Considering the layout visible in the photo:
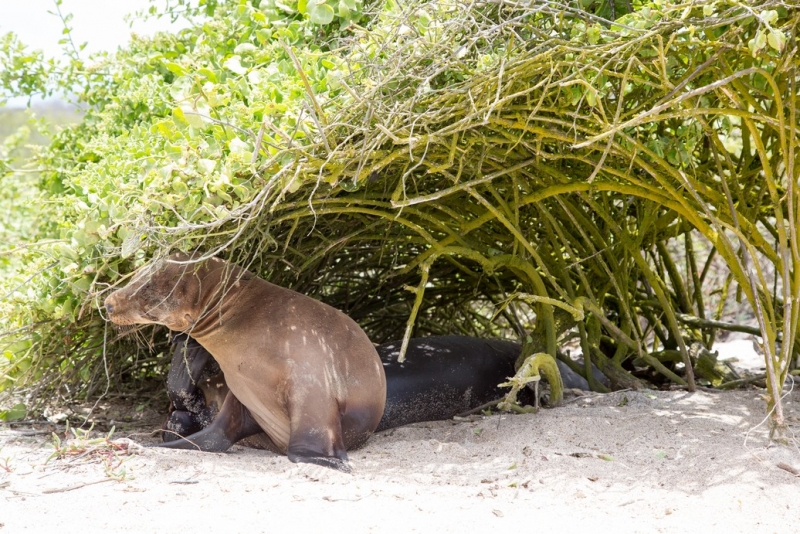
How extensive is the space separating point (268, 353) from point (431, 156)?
1051 millimetres

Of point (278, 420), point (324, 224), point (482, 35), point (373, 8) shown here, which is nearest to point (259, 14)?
point (373, 8)

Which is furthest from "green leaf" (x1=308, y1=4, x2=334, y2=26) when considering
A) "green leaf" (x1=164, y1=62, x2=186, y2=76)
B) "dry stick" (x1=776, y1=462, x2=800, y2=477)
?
"dry stick" (x1=776, y1=462, x2=800, y2=477)

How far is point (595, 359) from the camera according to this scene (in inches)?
193

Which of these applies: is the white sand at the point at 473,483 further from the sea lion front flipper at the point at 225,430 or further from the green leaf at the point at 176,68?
the green leaf at the point at 176,68

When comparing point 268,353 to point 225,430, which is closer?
point 268,353

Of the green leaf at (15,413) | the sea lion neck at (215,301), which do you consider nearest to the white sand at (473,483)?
the green leaf at (15,413)

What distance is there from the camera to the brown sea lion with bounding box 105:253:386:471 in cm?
371

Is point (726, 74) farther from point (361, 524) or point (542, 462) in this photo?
point (361, 524)

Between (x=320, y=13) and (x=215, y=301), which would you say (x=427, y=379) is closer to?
(x=215, y=301)

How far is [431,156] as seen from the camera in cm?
351

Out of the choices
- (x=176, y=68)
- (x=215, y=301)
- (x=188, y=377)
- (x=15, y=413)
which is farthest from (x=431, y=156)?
(x=15, y=413)

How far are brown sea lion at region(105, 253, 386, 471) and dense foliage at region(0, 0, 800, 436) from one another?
0.63 feet

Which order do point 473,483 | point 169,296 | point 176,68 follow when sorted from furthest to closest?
1. point 169,296
2. point 176,68
3. point 473,483

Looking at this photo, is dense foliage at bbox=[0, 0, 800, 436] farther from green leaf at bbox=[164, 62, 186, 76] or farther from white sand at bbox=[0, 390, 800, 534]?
white sand at bbox=[0, 390, 800, 534]
